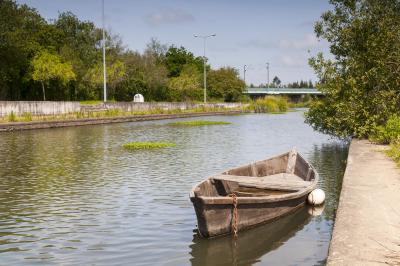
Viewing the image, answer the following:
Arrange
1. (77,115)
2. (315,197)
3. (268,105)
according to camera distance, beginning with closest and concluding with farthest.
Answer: (315,197) → (77,115) → (268,105)

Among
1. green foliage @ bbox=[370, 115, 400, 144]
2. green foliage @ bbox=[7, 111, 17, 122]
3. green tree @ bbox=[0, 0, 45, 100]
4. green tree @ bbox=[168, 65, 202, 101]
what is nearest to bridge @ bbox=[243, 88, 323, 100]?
green tree @ bbox=[168, 65, 202, 101]

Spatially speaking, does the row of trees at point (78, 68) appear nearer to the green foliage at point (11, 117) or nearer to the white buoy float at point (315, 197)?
the green foliage at point (11, 117)

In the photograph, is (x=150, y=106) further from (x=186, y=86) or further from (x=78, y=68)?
(x=186, y=86)

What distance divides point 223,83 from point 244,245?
329 feet

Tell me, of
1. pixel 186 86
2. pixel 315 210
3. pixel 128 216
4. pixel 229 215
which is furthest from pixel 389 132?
pixel 186 86

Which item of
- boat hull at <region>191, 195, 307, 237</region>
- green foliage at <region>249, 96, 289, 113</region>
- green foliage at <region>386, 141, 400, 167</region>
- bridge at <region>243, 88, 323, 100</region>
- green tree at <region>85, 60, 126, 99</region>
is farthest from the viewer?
bridge at <region>243, 88, 323, 100</region>

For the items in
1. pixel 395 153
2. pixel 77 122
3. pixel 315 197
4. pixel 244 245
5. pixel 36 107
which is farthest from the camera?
pixel 36 107

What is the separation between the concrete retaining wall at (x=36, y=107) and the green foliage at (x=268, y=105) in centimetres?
4412

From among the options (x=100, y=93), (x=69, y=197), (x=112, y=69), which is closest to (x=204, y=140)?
(x=69, y=197)

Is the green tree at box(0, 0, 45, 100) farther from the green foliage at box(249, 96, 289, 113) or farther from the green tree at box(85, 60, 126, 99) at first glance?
the green foliage at box(249, 96, 289, 113)

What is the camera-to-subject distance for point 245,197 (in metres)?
10.4

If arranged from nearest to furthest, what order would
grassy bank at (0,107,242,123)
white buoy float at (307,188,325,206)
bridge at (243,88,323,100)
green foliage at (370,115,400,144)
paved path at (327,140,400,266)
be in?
paved path at (327,140,400,266), white buoy float at (307,188,325,206), green foliage at (370,115,400,144), grassy bank at (0,107,242,123), bridge at (243,88,323,100)

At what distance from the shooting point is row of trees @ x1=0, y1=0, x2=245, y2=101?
61875 mm

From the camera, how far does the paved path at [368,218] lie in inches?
299
